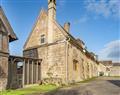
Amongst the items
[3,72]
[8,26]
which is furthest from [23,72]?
[8,26]

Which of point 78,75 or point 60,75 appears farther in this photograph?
point 78,75

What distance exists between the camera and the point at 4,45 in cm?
2012

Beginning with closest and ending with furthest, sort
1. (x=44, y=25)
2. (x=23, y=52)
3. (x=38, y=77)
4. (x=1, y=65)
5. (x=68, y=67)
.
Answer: (x=1, y=65)
(x=68, y=67)
(x=38, y=77)
(x=44, y=25)
(x=23, y=52)

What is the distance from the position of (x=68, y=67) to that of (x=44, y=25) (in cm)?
779

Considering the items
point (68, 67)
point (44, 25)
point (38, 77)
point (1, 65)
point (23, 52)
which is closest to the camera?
point (1, 65)

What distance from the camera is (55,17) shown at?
27.6m

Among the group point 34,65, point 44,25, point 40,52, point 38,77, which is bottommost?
point 38,77

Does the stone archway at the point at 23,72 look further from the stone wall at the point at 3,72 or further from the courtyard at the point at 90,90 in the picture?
the courtyard at the point at 90,90

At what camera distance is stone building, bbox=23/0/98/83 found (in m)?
25.1

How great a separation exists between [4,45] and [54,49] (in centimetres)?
808

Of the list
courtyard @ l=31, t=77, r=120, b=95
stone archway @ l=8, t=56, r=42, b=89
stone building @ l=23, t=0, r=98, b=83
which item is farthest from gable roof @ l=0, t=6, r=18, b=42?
courtyard @ l=31, t=77, r=120, b=95

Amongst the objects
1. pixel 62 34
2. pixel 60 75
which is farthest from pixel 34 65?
pixel 62 34

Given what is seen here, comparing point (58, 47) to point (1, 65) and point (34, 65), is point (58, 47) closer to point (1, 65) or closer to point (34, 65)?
point (34, 65)

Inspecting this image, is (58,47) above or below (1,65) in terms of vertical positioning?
above
